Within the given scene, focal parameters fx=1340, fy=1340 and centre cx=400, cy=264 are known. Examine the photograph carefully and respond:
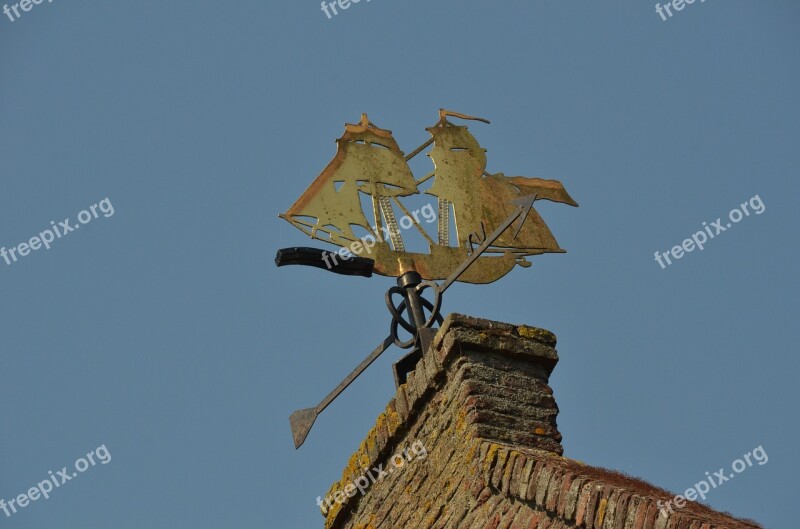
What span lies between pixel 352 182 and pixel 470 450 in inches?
103

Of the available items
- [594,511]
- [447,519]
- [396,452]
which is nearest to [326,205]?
[396,452]

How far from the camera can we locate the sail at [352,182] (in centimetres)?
800

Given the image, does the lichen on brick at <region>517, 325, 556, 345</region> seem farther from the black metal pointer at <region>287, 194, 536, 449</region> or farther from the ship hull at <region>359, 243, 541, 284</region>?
the ship hull at <region>359, 243, 541, 284</region>

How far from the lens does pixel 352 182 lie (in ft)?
27.2

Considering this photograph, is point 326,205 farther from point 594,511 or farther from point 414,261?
point 594,511

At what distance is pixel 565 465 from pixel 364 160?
3.36 metres

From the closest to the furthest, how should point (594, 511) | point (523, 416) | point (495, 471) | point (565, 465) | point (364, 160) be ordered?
point (594, 511) → point (565, 465) → point (495, 471) → point (523, 416) → point (364, 160)

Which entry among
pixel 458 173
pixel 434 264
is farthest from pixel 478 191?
pixel 434 264

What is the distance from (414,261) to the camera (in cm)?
770

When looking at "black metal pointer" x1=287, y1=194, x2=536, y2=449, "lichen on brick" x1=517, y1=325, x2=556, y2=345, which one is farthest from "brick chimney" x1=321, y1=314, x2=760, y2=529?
"black metal pointer" x1=287, y1=194, x2=536, y2=449

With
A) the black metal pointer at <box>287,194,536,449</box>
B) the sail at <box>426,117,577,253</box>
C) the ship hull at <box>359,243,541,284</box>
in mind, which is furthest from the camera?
the sail at <box>426,117,577,253</box>

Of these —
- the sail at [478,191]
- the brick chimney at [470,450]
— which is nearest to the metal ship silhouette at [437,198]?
the sail at [478,191]

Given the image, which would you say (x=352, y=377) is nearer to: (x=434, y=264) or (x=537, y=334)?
(x=434, y=264)

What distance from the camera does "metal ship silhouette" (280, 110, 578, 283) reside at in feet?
25.4
